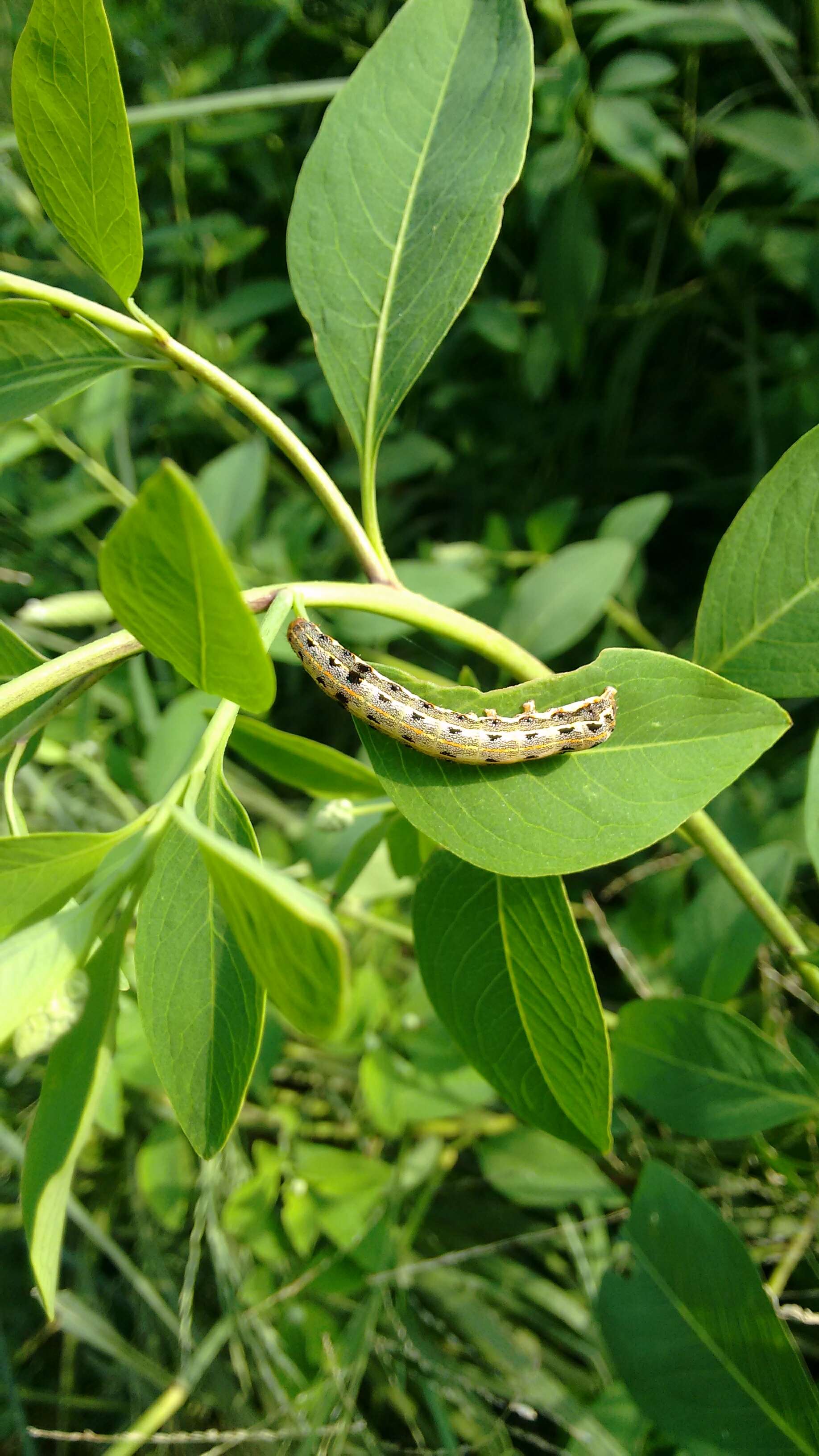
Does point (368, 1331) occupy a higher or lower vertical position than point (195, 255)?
lower

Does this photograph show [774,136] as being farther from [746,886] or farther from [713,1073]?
[713,1073]

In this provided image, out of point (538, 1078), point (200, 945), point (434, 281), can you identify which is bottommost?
point (538, 1078)

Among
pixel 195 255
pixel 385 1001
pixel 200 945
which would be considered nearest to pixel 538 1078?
pixel 200 945

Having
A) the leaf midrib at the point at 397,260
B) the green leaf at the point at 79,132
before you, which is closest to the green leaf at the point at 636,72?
the leaf midrib at the point at 397,260

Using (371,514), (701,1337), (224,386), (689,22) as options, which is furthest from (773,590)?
(689,22)

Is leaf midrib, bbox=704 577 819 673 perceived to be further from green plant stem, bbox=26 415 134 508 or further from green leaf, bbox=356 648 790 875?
green plant stem, bbox=26 415 134 508

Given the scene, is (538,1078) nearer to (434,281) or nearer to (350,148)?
(434,281)
